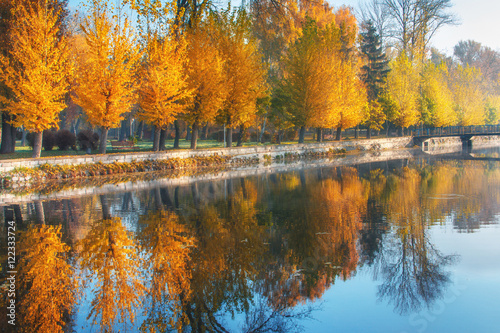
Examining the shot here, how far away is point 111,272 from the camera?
272 inches

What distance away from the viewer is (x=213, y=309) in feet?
18.3

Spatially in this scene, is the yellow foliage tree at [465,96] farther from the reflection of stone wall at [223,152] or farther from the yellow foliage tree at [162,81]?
the yellow foliage tree at [162,81]

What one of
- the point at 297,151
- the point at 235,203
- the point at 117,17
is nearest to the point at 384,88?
the point at 297,151

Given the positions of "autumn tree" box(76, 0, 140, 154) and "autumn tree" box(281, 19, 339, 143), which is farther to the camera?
"autumn tree" box(281, 19, 339, 143)

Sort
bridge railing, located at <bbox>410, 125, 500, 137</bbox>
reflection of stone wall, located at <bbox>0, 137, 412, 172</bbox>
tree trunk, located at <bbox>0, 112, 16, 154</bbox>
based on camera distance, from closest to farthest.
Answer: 1. reflection of stone wall, located at <bbox>0, 137, 412, 172</bbox>
2. tree trunk, located at <bbox>0, 112, 16, 154</bbox>
3. bridge railing, located at <bbox>410, 125, 500, 137</bbox>

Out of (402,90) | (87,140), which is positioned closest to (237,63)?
(87,140)

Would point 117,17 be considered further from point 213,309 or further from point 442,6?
point 442,6

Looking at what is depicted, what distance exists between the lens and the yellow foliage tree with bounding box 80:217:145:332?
5601 millimetres

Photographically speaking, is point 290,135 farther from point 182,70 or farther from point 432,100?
point 182,70

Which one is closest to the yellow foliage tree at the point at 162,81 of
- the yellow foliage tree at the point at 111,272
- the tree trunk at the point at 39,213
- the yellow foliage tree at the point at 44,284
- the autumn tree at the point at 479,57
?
the tree trunk at the point at 39,213

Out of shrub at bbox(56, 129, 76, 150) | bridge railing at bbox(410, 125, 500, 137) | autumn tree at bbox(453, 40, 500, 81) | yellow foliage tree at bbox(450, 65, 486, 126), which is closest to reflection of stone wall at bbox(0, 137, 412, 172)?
bridge railing at bbox(410, 125, 500, 137)

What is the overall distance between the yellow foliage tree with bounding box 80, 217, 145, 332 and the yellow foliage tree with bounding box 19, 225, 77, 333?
0.35 meters

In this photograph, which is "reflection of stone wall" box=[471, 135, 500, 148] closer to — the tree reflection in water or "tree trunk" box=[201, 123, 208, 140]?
"tree trunk" box=[201, 123, 208, 140]

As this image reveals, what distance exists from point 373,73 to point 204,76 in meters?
28.4
